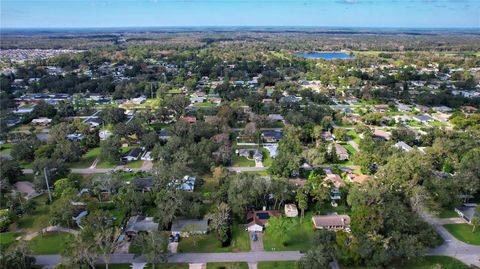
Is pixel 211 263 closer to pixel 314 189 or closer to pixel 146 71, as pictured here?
pixel 314 189

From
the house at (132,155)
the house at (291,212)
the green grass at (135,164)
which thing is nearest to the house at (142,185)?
the green grass at (135,164)

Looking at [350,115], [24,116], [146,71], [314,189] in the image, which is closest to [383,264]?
[314,189]

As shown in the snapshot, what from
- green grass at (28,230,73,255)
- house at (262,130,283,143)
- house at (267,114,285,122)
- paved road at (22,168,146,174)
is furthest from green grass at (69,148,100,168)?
house at (267,114,285,122)

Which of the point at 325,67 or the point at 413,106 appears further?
the point at 325,67

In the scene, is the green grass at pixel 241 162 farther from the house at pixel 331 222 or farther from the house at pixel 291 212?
the house at pixel 331 222

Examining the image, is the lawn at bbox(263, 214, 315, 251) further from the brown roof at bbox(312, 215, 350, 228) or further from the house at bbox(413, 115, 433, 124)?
the house at bbox(413, 115, 433, 124)

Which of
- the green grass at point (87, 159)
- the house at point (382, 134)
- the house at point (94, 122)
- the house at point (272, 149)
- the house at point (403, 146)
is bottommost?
the green grass at point (87, 159)

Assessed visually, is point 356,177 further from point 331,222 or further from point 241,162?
point 241,162
